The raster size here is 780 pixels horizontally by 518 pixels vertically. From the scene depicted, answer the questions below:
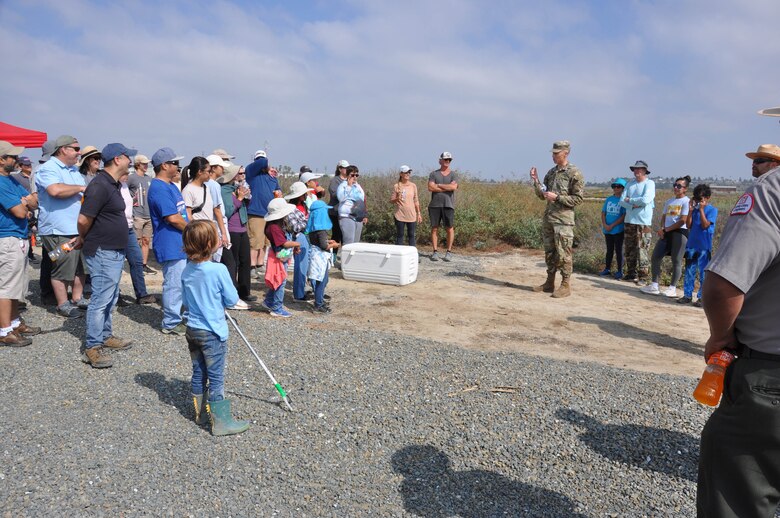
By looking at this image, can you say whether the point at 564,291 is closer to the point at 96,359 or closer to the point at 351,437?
the point at 351,437

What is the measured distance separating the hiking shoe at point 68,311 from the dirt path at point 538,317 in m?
3.00

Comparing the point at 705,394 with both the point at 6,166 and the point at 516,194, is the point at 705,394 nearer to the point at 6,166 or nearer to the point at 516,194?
the point at 6,166

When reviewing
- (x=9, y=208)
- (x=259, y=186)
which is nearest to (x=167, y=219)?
(x=9, y=208)

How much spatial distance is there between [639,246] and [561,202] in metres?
2.51

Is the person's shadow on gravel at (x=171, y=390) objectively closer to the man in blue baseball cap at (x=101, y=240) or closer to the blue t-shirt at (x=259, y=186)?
the man in blue baseball cap at (x=101, y=240)

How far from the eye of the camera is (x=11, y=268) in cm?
534

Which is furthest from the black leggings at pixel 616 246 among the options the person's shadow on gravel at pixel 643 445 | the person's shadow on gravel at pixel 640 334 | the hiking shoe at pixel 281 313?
the person's shadow on gravel at pixel 643 445

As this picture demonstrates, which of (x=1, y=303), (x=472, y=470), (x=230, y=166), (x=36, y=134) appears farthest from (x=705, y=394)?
(x=36, y=134)

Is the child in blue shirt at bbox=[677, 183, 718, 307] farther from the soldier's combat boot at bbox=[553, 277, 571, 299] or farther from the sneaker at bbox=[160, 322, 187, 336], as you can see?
the sneaker at bbox=[160, 322, 187, 336]

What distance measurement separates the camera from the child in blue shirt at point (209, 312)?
379 cm

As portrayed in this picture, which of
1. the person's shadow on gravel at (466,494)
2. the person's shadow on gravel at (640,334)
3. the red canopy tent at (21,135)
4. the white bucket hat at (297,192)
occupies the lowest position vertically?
the person's shadow on gravel at (466,494)

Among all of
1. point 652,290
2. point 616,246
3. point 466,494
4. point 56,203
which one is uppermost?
point 56,203

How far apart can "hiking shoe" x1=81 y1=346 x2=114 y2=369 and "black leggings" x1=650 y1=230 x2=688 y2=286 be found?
7819mm

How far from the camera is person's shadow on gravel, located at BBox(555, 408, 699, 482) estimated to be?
3584 millimetres
